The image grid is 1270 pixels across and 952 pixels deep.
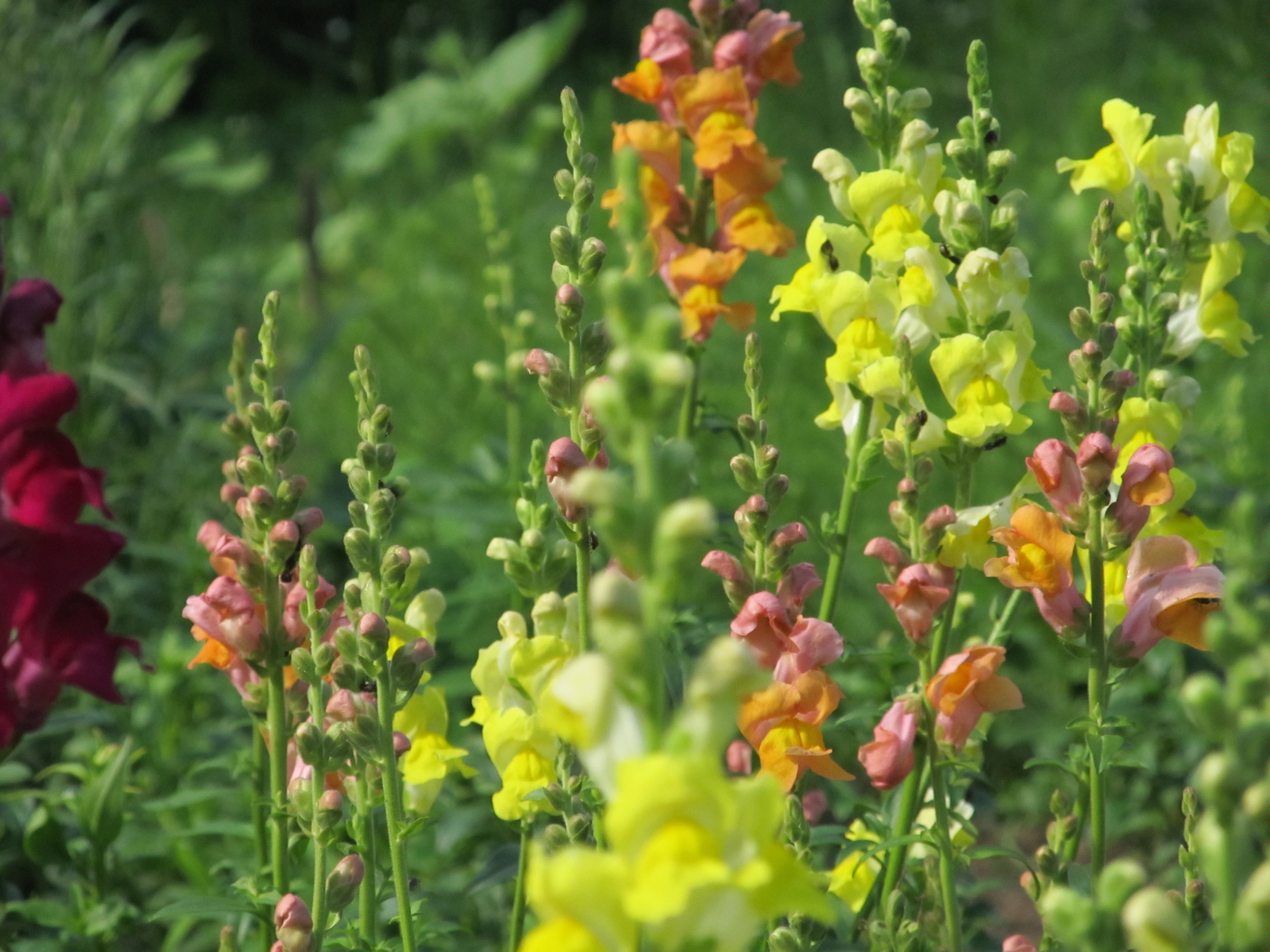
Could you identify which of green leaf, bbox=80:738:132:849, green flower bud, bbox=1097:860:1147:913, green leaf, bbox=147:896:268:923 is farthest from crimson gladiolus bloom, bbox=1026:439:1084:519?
green leaf, bbox=80:738:132:849

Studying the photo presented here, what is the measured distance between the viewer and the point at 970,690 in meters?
1.24

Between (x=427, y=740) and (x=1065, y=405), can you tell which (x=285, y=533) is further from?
(x=1065, y=405)

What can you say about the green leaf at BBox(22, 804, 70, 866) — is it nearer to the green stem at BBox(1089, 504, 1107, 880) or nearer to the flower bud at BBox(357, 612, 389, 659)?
the flower bud at BBox(357, 612, 389, 659)

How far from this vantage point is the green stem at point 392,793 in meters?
1.12

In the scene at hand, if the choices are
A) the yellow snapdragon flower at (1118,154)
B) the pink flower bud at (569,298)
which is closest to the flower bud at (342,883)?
the pink flower bud at (569,298)

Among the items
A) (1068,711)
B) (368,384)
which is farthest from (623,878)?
(1068,711)

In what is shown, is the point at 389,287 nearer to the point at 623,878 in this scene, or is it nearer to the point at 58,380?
the point at 58,380

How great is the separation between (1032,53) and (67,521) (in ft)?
15.1

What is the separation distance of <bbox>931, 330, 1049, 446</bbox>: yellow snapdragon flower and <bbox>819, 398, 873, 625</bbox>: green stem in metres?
0.11

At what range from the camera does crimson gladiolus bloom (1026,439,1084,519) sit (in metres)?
1.16

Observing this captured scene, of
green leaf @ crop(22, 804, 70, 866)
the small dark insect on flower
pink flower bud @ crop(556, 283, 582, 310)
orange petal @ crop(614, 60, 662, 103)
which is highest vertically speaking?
orange petal @ crop(614, 60, 662, 103)

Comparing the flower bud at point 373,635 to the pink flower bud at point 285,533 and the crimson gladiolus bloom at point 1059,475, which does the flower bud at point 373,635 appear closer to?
the pink flower bud at point 285,533

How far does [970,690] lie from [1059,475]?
0.21 metres

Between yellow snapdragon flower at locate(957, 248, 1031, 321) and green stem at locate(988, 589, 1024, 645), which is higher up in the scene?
yellow snapdragon flower at locate(957, 248, 1031, 321)
